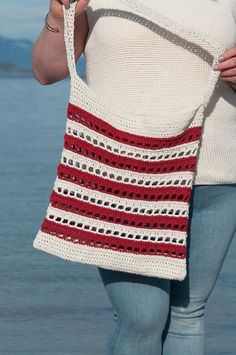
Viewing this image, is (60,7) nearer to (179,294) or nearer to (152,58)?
(152,58)

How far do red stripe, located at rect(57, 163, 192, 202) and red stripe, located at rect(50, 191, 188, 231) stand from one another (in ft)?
0.14

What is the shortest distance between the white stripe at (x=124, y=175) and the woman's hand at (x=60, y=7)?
1.12ft

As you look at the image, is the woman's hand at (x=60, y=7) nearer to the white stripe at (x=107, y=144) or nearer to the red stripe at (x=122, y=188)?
the white stripe at (x=107, y=144)

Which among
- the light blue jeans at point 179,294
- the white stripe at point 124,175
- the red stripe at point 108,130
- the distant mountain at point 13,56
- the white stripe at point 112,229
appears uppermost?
the red stripe at point 108,130

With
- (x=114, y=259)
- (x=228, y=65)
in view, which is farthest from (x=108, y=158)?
(x=228, y=65)

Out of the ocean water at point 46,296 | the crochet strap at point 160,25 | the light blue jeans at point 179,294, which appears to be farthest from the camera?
the ocean water at point 46,296

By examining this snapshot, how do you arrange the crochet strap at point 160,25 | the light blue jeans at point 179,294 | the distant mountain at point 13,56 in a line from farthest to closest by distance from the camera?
the distant mountain at point 13,56 < the light blue jeans at point 179,294 < the crochet strap at point 160,25

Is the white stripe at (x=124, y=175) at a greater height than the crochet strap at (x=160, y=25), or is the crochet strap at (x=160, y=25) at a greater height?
the crochet strap at (x=160, y=25)

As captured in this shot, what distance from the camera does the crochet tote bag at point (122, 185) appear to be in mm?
3086

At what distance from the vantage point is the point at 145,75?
10.3 feet

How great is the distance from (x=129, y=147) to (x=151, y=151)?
0.06 m

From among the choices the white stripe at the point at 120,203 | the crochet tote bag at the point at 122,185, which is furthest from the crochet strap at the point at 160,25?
the white stripe at the point at 120,203

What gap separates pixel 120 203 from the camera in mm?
3121

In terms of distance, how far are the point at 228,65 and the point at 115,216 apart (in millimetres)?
461
